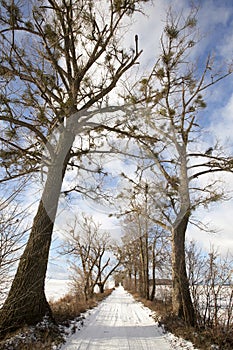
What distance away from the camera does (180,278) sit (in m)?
7.64

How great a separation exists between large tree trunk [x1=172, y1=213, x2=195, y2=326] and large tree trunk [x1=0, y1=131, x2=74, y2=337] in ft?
11.9

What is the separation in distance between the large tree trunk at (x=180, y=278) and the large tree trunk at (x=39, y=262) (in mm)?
3637

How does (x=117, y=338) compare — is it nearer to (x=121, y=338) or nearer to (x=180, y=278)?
(x=121, y=338)

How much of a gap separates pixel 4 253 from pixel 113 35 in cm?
682

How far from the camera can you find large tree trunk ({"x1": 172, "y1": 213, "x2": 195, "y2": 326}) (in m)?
7.35

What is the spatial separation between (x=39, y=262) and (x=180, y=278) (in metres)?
4.08

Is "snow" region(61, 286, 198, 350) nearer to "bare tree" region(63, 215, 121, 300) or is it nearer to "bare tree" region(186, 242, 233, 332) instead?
"bare tree" region(186, 242, 233, 332)

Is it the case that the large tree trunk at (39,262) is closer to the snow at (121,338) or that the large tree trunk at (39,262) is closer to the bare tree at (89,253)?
Answer: the snow at (121,338)

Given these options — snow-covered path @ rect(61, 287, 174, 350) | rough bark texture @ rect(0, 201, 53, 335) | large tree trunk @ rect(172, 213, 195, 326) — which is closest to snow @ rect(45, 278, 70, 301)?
rough bark texture @ rect(0, 201, 53, 335)

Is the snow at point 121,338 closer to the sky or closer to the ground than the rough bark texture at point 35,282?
closer to the ground

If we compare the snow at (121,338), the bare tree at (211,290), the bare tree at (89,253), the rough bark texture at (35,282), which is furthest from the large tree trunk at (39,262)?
the bare tree at (89,253)

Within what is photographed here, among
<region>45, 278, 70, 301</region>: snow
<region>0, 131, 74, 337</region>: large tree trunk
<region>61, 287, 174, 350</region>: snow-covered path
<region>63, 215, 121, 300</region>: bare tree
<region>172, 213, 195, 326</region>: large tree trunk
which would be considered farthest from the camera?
<region>63, 215, 121, 300</region>: bare tree

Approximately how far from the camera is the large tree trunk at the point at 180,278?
7.35 meters

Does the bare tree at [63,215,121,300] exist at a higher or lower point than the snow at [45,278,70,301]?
higher
